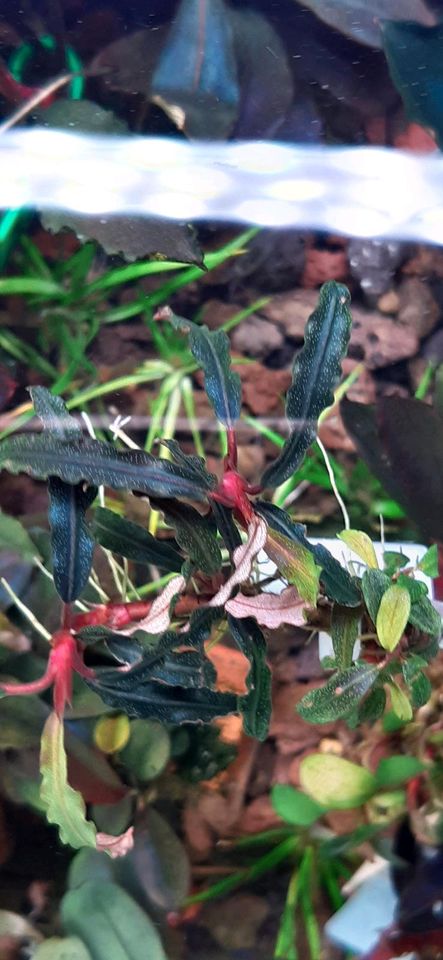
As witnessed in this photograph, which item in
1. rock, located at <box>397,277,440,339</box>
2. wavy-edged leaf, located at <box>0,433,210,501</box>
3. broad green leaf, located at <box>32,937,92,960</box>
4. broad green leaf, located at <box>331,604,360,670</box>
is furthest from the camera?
rock, located at <box>397,277,440,339</box>

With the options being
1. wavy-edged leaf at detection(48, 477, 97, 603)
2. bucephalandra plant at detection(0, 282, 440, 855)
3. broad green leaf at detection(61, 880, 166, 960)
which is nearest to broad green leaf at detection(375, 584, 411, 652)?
bucephalandra plant at detection(0, 282, 440, 855)

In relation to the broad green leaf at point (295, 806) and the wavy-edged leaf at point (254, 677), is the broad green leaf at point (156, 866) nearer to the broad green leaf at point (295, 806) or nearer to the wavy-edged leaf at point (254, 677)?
the broad green leaf at point (295, 806)

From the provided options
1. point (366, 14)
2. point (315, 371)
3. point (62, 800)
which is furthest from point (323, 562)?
point (366, 14)

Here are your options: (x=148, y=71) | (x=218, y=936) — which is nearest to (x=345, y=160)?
(x=148, y=71)

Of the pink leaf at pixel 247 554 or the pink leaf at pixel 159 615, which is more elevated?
the pink leaf at pixel 247 554

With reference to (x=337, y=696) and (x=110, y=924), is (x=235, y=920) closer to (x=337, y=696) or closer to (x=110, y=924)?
(x=110, y=924)

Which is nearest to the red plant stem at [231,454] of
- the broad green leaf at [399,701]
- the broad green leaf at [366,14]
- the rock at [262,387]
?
the broad green leaf at [399,701]

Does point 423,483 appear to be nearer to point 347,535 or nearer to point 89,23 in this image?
point 347,535

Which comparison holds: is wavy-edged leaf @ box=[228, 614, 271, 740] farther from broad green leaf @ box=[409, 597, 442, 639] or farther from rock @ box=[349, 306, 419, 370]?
rock @ box=[349, 306, 419, 370]
